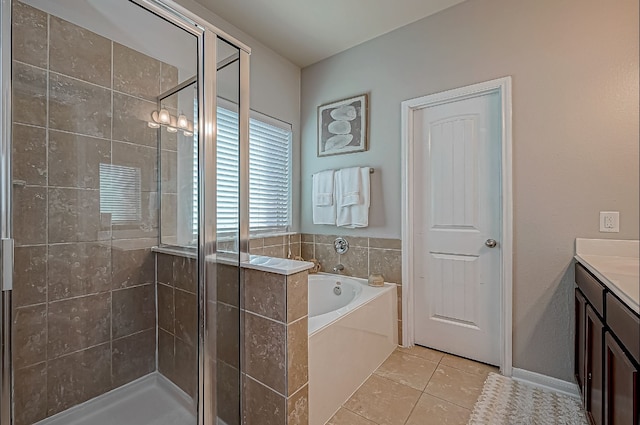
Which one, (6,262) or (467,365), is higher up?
(6,262)

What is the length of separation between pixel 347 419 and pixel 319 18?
2.68 m

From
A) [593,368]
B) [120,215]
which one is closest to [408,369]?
[593,368]

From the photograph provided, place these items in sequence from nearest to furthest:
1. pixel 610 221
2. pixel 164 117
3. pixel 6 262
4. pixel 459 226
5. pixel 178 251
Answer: pixel 6 262
pixel 610 221
pixel 178 251
pixel 164 117
pixel 459 226

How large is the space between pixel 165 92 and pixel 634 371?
2.48 meters

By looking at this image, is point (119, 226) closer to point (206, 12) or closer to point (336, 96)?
point (206, 12)

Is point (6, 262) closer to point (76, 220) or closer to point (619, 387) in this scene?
point (76, 220)

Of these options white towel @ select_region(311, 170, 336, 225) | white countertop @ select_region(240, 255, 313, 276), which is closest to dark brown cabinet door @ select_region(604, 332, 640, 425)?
white countertop @ select_region(240, 255, 313, 276)

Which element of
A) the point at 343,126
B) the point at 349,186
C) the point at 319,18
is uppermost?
the point at 319,18

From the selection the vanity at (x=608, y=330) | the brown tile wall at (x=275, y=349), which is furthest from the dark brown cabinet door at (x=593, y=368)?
the brown tile wall at (x=275, y=349)

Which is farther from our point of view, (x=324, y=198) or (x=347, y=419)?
(x=324, y=198)

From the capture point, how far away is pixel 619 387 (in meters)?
0.98

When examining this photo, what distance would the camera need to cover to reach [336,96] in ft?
8.93

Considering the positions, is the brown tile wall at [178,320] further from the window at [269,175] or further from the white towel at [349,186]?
the white towel at [349,186]

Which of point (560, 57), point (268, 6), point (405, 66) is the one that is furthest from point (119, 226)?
point (560, 57)
